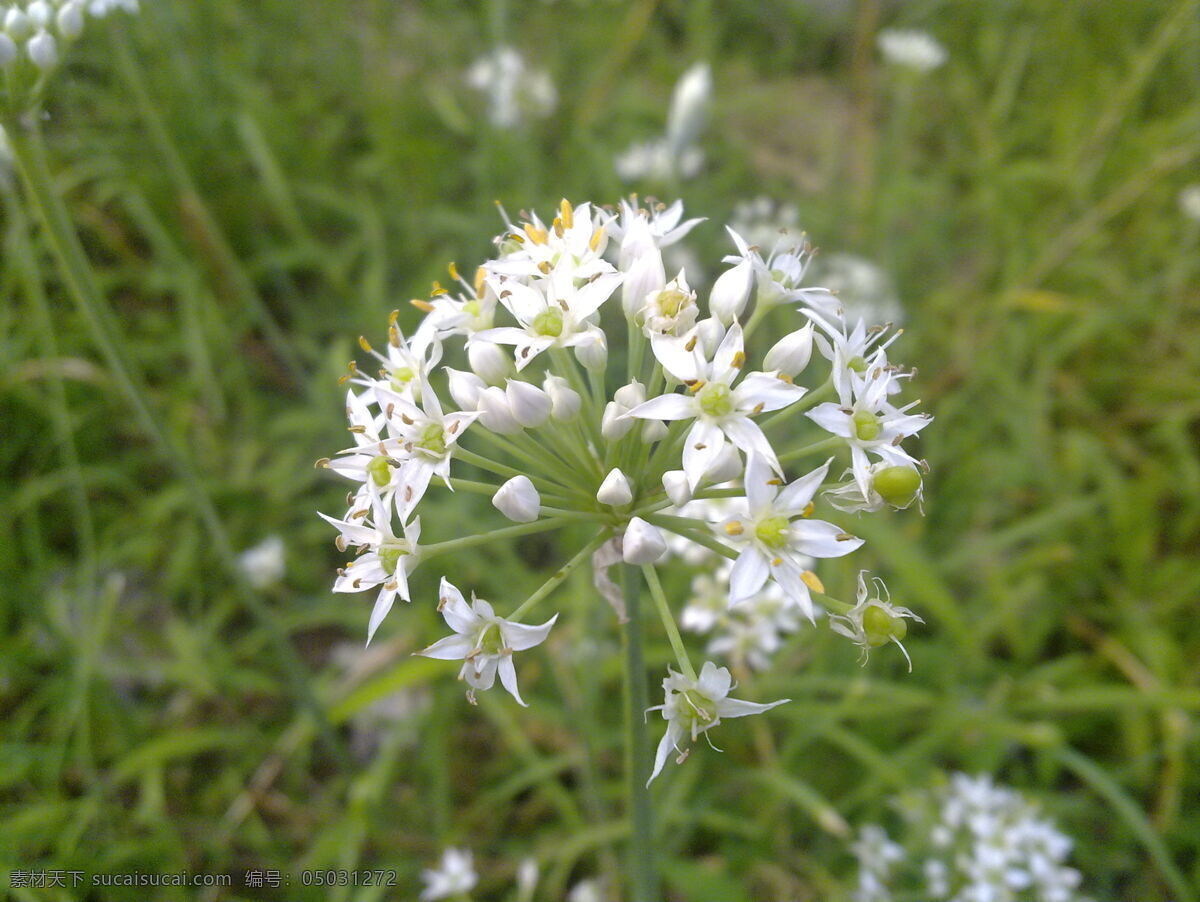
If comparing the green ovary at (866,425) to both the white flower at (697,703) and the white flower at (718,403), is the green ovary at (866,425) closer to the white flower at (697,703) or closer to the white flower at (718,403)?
the white flower at (718,403)

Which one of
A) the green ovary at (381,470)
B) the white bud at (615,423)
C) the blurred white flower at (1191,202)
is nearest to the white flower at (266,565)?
the green ovary at (381,470)

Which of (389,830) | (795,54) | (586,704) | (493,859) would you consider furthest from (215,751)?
(795,54)

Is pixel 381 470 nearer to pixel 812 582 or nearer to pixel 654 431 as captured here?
pixel 654 431

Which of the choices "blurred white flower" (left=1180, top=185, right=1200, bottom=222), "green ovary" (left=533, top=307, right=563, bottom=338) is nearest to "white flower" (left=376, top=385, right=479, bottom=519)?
"green ovary" (left=533, top=307, right=563, bottom=338)

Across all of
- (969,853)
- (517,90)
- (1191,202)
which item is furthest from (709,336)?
(1191,202)

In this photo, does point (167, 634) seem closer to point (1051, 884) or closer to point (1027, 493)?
point (1051, 884)

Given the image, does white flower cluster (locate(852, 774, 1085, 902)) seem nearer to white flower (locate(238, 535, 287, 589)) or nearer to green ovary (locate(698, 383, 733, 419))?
green ovary (locate(698, 383, 733, 419))
